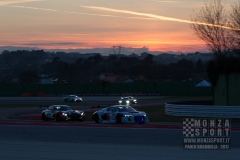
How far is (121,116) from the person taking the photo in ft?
93.4

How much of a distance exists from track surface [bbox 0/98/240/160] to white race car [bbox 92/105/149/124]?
195 inches

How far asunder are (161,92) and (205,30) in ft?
136

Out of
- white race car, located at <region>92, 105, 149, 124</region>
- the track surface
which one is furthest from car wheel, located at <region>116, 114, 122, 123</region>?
the track surface

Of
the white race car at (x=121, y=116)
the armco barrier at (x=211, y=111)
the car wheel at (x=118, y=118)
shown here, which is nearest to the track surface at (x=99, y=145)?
the white race car at (x=121, y=116)

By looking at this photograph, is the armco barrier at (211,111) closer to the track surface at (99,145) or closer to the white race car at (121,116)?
the white race car at (121,116)

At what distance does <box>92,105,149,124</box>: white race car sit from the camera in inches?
1115

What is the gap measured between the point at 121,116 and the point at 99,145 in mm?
11076

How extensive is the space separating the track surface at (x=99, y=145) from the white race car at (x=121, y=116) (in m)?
4.95

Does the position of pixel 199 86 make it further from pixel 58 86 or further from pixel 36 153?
pixel 36 153

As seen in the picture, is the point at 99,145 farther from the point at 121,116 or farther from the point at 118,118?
Result: the point at 118,118

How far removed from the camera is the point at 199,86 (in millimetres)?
85062

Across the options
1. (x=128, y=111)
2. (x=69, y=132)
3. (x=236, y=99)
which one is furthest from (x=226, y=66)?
(x=69, y=132)

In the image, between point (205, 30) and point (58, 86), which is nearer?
point (205, 30)

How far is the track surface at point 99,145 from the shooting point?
14.6 meters
